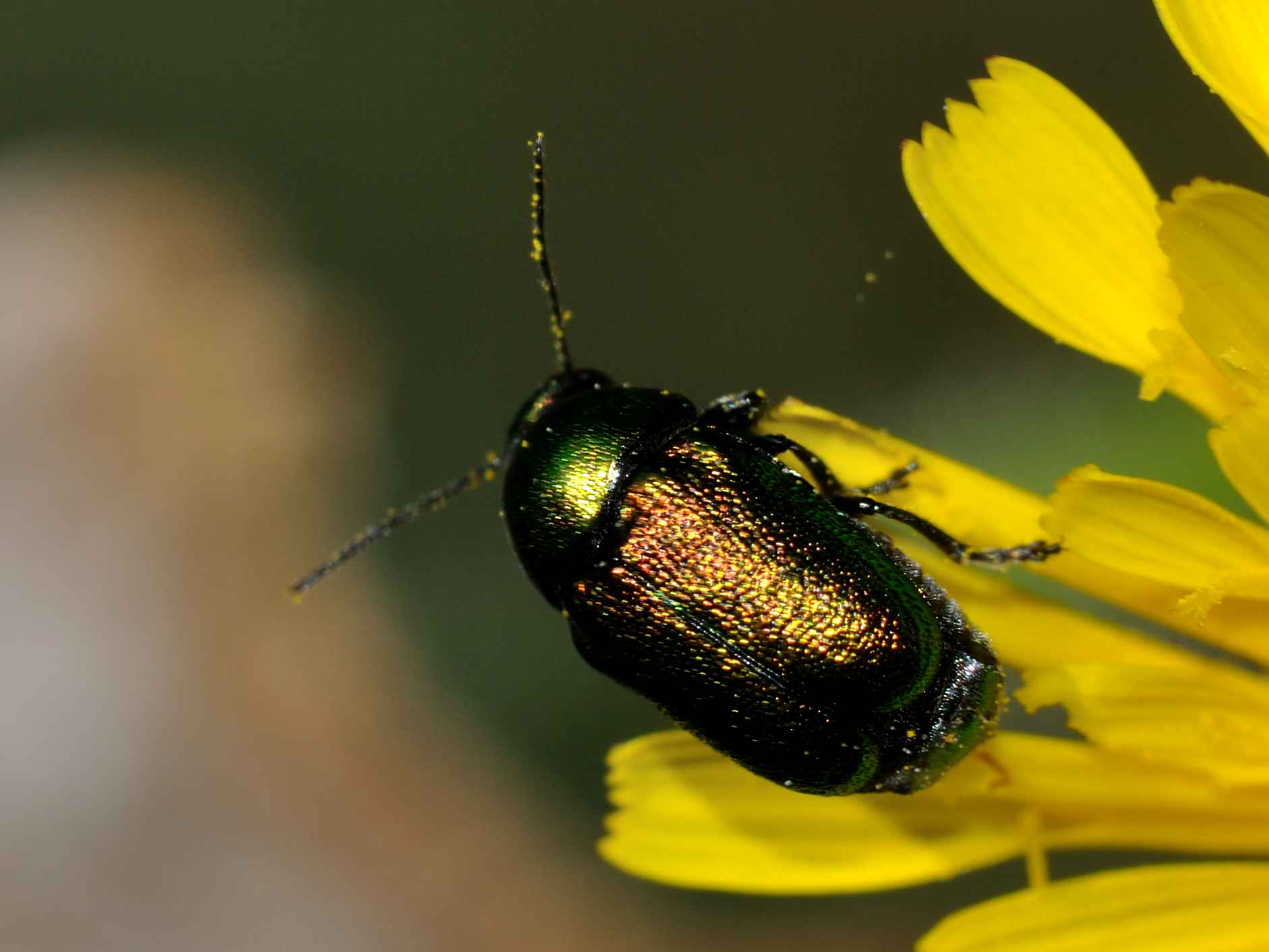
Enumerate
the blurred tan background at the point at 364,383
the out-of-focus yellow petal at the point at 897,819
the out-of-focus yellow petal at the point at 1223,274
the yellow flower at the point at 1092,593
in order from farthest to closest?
the blurred tan background at the point at 364,383 → the out-of-focus yellow petal at the point at 897,819 → the yellow flower at the point at 1092,593 → the out-of-focus yellow petal at the point at 1223,274

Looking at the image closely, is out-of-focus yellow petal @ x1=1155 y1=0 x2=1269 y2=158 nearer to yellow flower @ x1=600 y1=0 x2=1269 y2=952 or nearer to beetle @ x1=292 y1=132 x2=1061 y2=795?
yellow flower @ x1=600 y1=0 x2=1269 y2=952

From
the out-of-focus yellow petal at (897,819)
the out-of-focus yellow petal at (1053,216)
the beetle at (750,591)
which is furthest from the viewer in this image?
the out-of-focus yellow petal at (897,819)

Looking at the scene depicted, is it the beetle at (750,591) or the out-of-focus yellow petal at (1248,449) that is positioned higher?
the out-of-focus yellow petal at (1248,449)

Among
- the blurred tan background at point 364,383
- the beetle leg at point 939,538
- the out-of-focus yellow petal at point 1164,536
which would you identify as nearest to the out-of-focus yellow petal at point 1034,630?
the beetle leg at point 939,538

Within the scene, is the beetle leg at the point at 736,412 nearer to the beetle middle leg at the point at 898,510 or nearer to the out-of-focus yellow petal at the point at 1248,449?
the beetle middle leg at the point at 898,510

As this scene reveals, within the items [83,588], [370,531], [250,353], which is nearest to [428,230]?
[250,353]

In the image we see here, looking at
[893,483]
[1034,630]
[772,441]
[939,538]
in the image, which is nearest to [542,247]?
[772,441]
